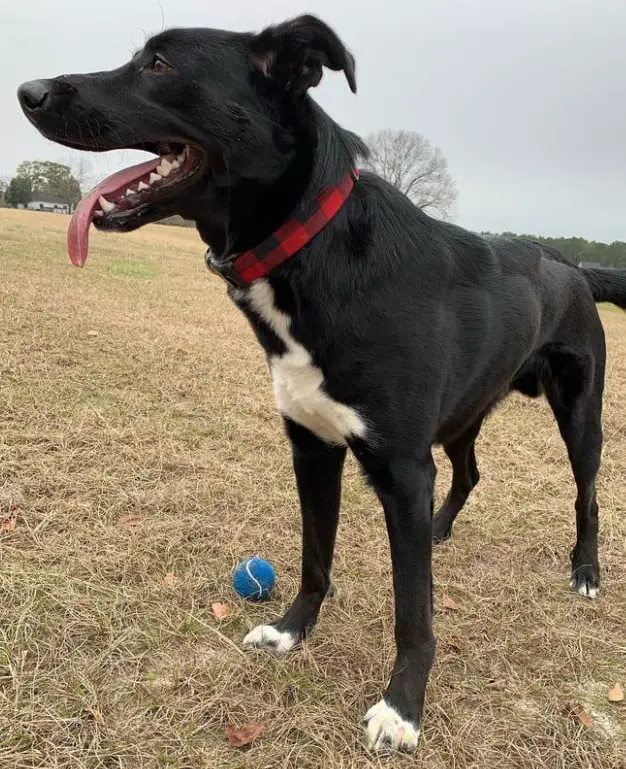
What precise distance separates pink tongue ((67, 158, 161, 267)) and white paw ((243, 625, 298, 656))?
1.51 m

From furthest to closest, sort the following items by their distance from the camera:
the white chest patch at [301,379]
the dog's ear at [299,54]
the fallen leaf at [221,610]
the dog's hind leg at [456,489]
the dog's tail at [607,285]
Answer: the dog's hind leg at [456,489] < the dog's tail at [607,285] < the fallen leaf at [221,610] < the white chest patch at [301,379] < the dog's ear at [299,54]

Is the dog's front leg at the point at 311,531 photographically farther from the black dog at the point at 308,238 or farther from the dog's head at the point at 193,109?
the dog's head at the point at 193,109

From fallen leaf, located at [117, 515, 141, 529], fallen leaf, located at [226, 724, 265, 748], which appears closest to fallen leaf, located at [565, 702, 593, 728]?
fallen leaf, located at [226, 724, 265, 748]

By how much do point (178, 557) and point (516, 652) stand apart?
1.51m

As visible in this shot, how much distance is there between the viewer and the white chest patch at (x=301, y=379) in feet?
6.52

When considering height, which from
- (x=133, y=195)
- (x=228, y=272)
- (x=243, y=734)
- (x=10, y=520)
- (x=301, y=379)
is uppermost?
(x=133, y=195)

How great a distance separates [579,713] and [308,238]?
1.89 metres

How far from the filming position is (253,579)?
106 inches

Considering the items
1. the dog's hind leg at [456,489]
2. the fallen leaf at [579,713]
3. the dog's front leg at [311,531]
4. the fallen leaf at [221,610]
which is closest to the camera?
the fallen leaf at [579,713]

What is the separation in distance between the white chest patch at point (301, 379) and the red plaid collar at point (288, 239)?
0.06m

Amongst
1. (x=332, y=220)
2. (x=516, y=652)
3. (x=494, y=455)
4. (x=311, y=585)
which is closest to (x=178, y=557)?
(x=311, y=585)

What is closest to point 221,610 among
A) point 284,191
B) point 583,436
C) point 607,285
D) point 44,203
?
point 284,191

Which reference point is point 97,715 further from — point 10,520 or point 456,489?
point 456,489

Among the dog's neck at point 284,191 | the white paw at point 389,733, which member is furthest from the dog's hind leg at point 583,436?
the dog's neck at point 284,191
